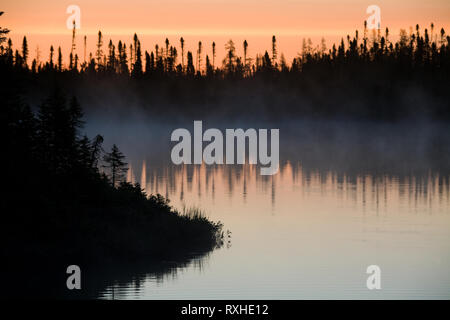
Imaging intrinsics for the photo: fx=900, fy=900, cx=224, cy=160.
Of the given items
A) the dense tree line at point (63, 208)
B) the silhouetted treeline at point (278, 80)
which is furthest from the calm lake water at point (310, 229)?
the silhouetted treeline at point (278, 80)

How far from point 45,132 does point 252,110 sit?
138265 mm

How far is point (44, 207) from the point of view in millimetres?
27219

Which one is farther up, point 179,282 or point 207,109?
point 207,109

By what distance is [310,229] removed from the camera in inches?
1511

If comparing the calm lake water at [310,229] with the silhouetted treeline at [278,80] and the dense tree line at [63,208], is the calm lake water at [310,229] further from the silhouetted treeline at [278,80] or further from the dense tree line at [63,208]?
the silhouetted treeline at [278,80]

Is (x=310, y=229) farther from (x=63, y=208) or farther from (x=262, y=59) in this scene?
(x=262, y=59)

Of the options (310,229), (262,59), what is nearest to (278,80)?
(262,59)

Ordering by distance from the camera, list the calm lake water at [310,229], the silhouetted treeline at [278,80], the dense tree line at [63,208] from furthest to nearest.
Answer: the silhouetted treeline at [278,80]
the calm lake water at [310,229]
the dense tree line at [63,208]

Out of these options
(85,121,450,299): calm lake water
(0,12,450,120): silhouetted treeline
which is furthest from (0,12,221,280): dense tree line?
(0,12,450,120): silhouetted treeline

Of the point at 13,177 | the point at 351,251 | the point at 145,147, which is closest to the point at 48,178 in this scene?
the point at 13,177

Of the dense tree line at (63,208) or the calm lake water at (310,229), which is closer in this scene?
the dense tree line at (63,208)

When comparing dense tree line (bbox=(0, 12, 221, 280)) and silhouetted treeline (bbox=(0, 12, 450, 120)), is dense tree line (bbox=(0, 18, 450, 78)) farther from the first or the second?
dense tree line (bbox=(0, 12, 221, 280))

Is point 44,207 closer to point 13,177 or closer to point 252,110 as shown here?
point 13,177

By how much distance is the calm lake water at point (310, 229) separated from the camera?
2698cm
